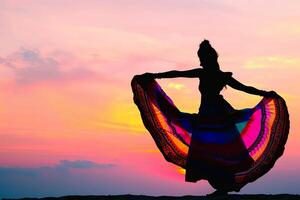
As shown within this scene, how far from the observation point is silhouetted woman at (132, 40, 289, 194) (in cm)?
1081

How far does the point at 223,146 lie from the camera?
11.0 meters

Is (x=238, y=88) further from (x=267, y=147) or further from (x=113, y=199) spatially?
(x=113, y=199)

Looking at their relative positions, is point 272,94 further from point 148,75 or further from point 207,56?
point 148,75

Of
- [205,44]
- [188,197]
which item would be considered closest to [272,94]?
[205,44]

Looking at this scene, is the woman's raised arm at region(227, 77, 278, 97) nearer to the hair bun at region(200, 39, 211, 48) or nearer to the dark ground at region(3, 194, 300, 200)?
the hair bun at region(200, 39, 211, 48)

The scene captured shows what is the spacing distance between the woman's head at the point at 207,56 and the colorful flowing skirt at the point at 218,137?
3.37 ft

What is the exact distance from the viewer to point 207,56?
35.7 feet

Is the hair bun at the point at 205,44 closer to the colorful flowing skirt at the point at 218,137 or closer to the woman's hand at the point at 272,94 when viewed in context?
the colorful flowing skirt at the point at 218,137

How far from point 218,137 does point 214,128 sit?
196 mm

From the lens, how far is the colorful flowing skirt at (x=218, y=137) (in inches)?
426

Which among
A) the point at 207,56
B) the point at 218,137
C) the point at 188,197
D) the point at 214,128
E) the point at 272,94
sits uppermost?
the point at 207,56

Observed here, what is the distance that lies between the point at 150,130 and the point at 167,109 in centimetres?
58

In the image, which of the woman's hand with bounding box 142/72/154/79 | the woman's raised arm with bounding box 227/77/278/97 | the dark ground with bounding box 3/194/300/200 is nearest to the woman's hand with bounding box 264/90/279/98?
the woman's raised arm with bounding box 227/77/278/97

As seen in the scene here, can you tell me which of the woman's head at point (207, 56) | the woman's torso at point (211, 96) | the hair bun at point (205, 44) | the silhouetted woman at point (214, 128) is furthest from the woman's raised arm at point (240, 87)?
the hair bun at point (205, 44)
